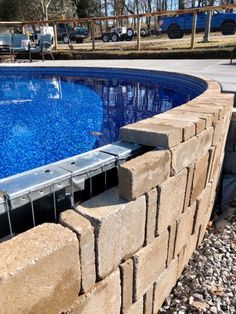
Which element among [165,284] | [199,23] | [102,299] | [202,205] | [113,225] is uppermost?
[199,23]

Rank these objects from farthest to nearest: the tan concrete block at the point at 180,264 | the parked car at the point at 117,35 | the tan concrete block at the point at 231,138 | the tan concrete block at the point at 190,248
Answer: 1. the parked car at the point at 117,35
2. the tan concrete block at the point at 231,138
3. the tan concrete block at the point at 190,248
4. the tan concrete block at the point at 180,264

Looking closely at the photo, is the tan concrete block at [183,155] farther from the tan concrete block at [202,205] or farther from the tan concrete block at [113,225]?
the tan concrete block at [202,205]

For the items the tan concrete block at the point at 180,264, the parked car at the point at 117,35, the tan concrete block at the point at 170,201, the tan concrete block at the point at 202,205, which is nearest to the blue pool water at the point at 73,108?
the tan concrete block at the point at 202,205

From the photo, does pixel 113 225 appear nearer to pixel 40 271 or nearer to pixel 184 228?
pixel 40 271

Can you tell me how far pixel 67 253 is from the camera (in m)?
1.53

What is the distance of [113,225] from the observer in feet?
5.94

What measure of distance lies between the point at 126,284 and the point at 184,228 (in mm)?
946

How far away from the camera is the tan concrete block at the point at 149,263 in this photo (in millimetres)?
2191

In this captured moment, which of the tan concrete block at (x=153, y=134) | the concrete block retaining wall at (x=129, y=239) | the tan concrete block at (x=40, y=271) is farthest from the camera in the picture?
the tan concrete block at (x=153, y=134)

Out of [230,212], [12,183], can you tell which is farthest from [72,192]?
[230,212]

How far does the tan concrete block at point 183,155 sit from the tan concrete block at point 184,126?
5 cm

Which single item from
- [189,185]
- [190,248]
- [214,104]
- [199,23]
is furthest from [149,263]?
[199,23]

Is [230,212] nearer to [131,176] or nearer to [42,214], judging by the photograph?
[131,176]

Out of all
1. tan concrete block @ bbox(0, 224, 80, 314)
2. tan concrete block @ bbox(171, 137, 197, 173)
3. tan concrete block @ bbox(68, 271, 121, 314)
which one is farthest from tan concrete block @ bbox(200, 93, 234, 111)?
tan concrete block @ bbox(0, 224, 80, 314)
